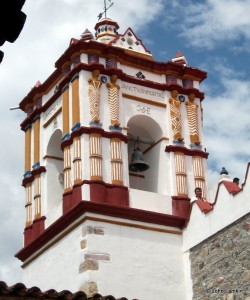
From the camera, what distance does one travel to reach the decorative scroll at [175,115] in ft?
40.4

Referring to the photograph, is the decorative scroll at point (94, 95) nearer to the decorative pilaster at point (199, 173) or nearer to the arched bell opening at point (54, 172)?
the arched bell opening at point (54, 172)

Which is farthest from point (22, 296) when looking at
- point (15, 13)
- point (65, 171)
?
point (65, 171)

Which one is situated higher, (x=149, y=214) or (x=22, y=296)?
(x=149, y=214)

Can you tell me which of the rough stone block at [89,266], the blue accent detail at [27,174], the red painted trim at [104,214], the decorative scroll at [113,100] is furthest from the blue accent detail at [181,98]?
the rough stone block at [89,266]

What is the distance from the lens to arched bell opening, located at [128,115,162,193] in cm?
1224

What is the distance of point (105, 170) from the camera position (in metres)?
11.3

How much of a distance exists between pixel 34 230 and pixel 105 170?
205 centimetres

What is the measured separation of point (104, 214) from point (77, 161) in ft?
3.72

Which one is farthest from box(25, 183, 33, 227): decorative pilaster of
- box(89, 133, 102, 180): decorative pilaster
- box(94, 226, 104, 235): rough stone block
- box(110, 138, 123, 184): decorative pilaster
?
box(94, 226, 104, 235): rough stone block

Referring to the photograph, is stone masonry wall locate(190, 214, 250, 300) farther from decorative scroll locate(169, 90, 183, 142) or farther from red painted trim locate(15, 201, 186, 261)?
decorative scroll locate(169, 90, 183, 142)

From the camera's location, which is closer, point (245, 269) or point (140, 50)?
point (245, 269)

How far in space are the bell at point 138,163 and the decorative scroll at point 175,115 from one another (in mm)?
776

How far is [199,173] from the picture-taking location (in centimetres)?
1215

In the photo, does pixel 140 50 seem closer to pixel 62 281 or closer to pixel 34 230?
pixel 34 230
